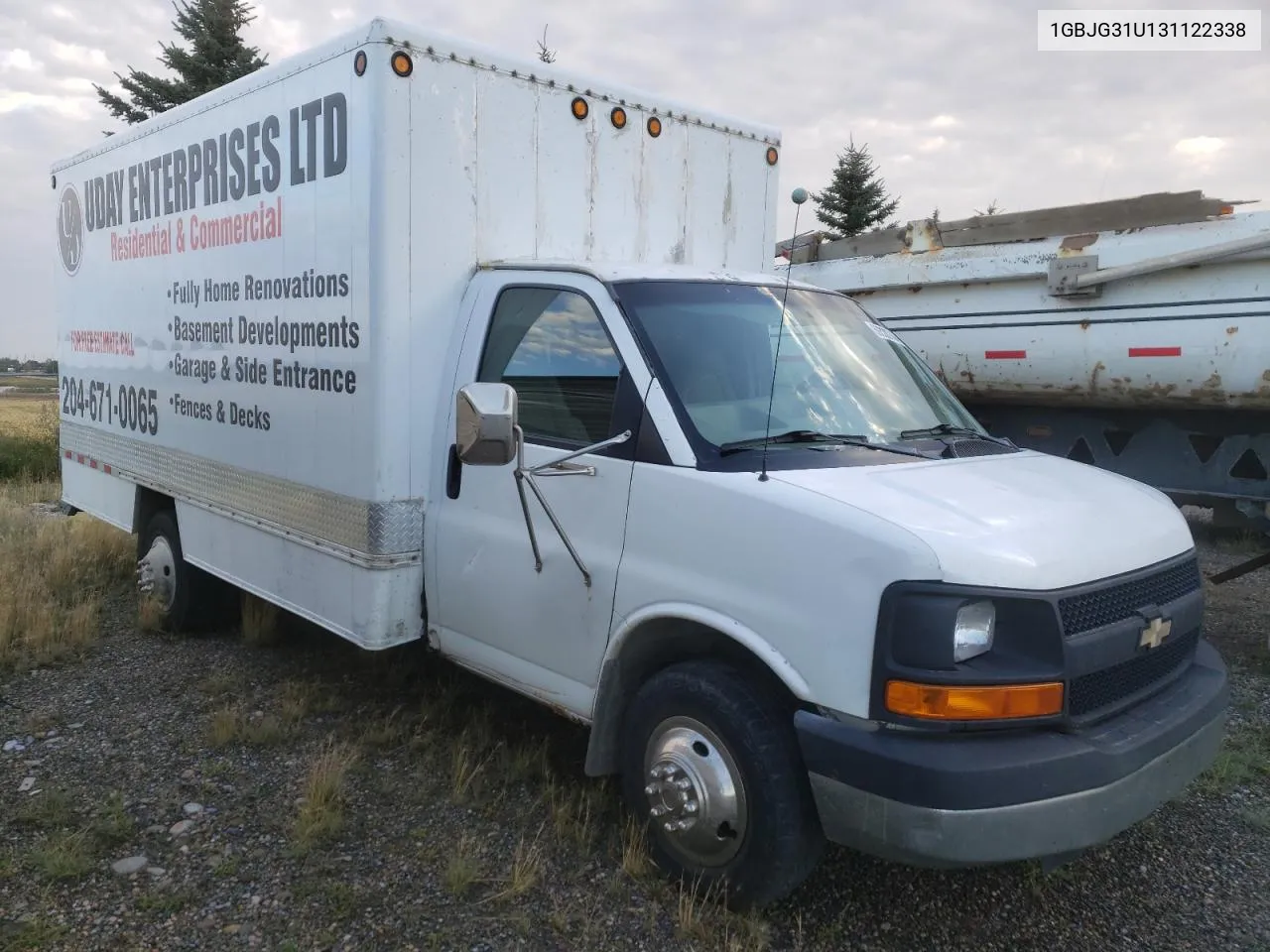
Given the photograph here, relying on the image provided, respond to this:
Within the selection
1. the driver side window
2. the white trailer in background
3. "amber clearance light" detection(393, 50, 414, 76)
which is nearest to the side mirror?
the driver side window

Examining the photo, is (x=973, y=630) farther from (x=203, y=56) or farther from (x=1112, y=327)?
(x=203, y=56)

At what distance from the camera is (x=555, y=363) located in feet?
12.8

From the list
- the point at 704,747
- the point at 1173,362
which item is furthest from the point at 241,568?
the point at 1173,362

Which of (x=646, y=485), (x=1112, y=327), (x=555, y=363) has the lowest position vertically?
(x=646, y=485)

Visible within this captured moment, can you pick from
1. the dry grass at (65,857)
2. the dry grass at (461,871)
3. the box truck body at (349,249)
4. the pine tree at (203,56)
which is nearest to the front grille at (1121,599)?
the dry grass at (461,871)

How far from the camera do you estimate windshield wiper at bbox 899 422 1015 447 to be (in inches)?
146

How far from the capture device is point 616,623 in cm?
350

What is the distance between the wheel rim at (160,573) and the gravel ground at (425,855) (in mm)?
1184

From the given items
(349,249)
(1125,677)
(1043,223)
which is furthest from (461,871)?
(1043,223)

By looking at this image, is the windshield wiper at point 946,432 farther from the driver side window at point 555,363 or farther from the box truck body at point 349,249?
the box truck body at point 349,249

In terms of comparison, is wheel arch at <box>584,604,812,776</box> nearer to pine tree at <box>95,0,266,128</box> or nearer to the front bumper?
the front bumper

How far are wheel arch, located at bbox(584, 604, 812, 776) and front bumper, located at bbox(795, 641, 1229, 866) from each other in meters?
0.21

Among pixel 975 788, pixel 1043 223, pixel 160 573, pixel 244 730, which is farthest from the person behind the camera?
pixel 1043 223

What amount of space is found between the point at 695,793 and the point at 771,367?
1.50 metres
